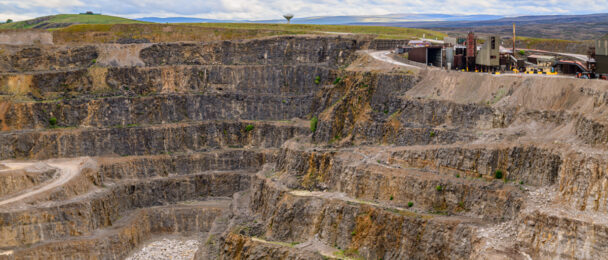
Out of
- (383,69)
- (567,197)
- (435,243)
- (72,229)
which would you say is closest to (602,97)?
(567,197)

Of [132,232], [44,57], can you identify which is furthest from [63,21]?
[132,232]

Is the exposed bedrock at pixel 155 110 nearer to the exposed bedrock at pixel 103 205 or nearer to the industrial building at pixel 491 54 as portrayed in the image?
the exposed bedrock at pixel 103 205

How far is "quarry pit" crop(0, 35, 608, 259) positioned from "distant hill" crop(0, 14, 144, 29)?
67.7 metres

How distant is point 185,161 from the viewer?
98.8 m

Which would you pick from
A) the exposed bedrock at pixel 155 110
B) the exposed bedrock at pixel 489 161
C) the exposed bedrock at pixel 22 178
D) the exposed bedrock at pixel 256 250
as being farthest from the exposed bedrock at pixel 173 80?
the exposed bedrock at pixel 256 250

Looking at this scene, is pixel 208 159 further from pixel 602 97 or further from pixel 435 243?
pixel 602 97

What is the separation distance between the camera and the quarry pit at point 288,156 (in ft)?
188

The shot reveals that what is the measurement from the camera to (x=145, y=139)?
100625mm

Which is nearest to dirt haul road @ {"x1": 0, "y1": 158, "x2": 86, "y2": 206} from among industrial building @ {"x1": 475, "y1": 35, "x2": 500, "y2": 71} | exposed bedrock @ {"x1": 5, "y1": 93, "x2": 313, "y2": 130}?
exposed bedrock @ {"x1": 5, "y1": 93, "x2": 313, "y2": 130}

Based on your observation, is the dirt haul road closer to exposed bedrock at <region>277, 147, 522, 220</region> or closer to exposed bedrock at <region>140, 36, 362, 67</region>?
exposed bedrock at <region>140, 36, 362, 67</region>

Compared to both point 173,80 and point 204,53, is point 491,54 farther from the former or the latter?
point 204,53

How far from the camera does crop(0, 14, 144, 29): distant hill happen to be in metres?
178

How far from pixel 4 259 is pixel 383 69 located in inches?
1820

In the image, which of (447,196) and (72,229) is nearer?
(447,196)
